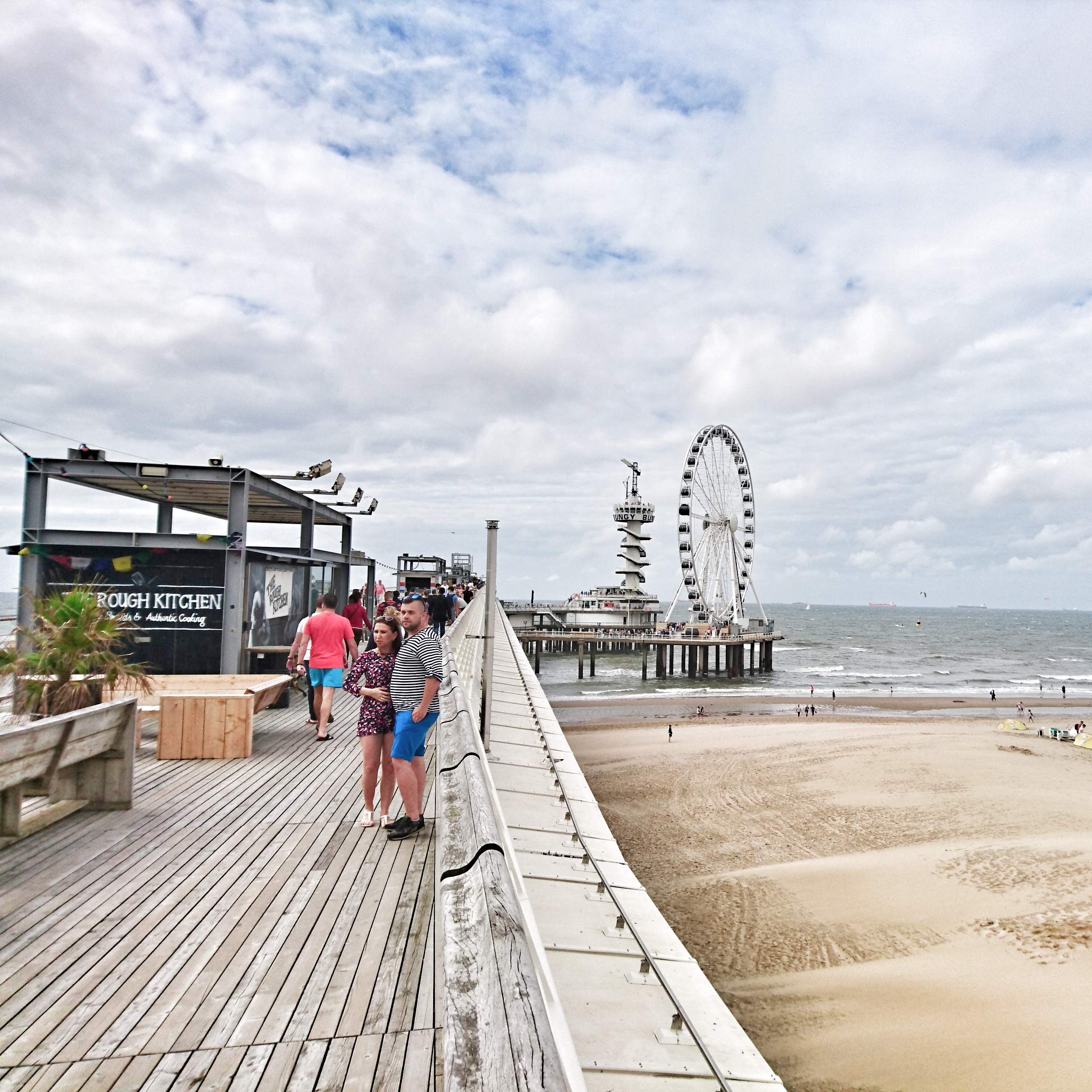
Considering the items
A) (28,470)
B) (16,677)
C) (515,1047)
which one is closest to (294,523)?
(28,470)

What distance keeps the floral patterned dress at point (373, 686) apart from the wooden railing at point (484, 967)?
2.67 metres

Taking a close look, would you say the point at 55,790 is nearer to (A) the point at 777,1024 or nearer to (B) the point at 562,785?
(B) the point at 562,785

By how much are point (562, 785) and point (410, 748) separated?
11.9ft

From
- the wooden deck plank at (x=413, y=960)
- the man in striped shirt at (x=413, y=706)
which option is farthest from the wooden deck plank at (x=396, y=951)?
the man in striped shirt at (x=413, y=706)

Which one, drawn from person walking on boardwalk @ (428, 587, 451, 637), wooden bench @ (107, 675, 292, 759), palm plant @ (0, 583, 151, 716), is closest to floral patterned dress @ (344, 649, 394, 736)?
wooden bench @ (107, 675, 292, 759)

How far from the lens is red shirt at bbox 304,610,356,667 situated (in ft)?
27.5

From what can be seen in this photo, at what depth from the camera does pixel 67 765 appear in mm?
4965

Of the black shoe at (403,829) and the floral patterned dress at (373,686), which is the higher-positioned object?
the floral patterned dress at (373,686)

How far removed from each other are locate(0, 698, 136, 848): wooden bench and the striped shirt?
2122 mm

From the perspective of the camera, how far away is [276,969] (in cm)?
330

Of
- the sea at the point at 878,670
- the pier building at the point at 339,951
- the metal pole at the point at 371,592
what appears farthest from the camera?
the sea at the point at 878,670

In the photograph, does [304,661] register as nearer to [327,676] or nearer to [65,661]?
[327,676]

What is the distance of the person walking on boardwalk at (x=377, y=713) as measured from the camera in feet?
17.0

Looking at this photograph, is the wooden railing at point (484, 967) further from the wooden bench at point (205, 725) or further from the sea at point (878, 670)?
the sea at point (878, 670)
